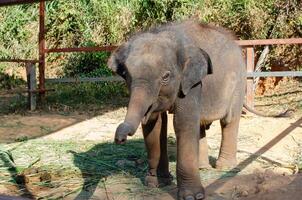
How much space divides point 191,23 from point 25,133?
11.9 ft

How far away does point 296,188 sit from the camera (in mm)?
4133

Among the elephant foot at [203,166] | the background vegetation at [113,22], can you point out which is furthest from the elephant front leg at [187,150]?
the background vegetation at [113,22]

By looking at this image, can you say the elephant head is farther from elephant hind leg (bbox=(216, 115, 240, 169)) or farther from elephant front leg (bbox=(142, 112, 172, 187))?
elephant hind leg (bbox=(216, 115, 240, 169))

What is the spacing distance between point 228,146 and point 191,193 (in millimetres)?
1348

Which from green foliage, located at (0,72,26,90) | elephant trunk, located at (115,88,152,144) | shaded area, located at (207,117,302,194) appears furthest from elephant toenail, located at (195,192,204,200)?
green foliage, located at (0,72,26,90)

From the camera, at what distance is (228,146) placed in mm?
5188

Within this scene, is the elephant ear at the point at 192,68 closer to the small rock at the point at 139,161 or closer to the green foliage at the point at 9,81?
the small rock at the point at 139,161

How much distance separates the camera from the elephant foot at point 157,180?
4.44 m

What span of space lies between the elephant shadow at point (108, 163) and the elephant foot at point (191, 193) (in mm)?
385

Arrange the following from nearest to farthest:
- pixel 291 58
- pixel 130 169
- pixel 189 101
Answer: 1. pixel 189 101
2. pixel 130 169
3. pixel 291 58

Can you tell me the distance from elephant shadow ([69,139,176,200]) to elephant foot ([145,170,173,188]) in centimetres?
6

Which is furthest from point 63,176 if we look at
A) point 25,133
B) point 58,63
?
point 58,63

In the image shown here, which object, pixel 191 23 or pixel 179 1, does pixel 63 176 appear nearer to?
pixel 191 23

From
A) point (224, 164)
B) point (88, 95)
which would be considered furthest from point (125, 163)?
point (88, 95)
